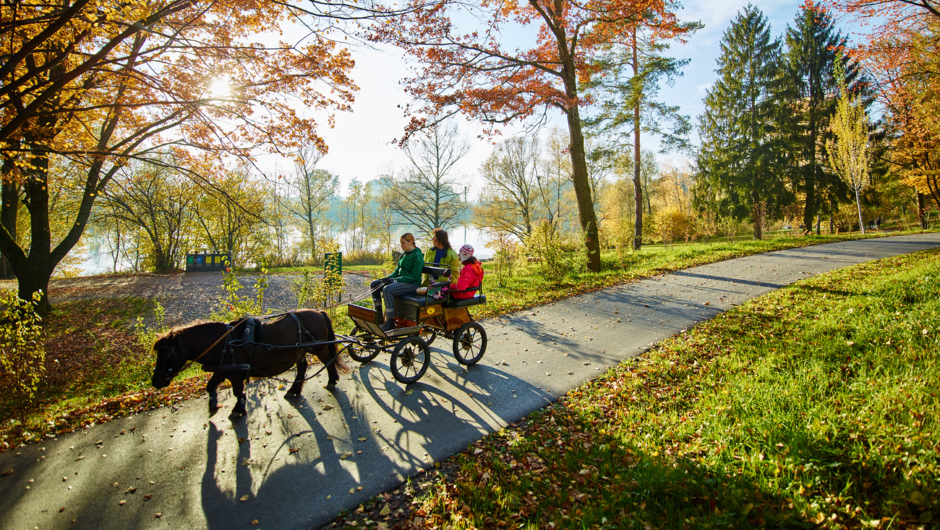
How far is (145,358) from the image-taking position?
7562 millimetres

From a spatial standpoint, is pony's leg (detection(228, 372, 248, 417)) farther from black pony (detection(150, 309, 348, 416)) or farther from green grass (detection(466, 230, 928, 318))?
green grass (detection(466, 230, 928, 318))

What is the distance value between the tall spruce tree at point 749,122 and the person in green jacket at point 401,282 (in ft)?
90.1

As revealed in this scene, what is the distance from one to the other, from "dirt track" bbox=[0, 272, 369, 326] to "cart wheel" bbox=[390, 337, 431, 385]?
612cm

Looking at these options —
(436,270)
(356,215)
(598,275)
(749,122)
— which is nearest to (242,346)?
(436,270)

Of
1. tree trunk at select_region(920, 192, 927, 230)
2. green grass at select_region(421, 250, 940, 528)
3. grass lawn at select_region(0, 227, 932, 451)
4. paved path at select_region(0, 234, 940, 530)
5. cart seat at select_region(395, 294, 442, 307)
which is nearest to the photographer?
green grass at select_region(421, 250, 940, 528)

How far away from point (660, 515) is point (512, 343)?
15.0 ft

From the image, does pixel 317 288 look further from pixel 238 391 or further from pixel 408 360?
pixel 238 391

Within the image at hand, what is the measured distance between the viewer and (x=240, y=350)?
14.9 feet

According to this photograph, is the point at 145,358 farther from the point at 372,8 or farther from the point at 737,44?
the point at 737,44

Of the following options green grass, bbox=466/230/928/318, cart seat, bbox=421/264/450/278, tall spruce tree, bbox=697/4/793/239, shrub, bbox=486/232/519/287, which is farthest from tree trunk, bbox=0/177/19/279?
tall spruce tree, bbox=697/4/793/239

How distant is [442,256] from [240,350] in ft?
10.9

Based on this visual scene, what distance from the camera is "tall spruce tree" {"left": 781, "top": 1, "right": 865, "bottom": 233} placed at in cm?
2677

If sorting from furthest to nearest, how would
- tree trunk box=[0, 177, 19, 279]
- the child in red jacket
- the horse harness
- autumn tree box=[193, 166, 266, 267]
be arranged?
autumn tree box=[193, 166, 266, 267]
tree trunk box=[0, 177, 19, 279]
the child in red jacket
the horse harness

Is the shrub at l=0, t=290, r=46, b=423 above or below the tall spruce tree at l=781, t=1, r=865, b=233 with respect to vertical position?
below
